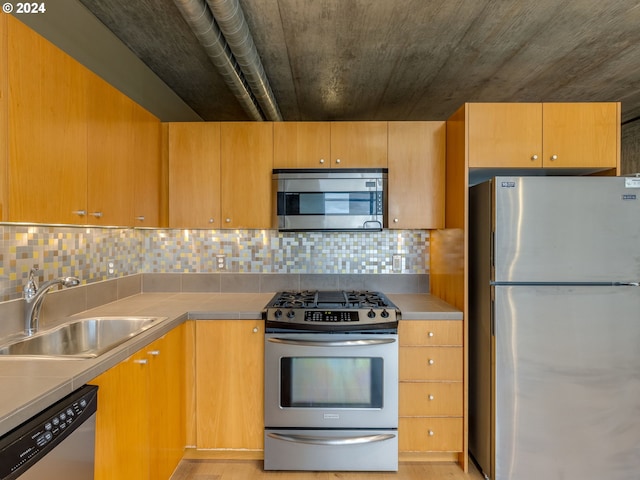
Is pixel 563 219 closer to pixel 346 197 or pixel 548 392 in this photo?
pixel 548 392

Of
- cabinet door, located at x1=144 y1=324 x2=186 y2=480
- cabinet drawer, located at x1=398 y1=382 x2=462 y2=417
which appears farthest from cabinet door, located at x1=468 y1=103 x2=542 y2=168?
cabinet door, located at x1=144 y1=324 x2=186 y2=480

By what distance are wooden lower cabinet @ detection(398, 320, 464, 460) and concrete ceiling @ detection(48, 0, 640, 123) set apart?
175 centimetres

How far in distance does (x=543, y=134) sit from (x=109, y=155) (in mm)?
2480

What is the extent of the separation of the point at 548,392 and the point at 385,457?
99 centimetres

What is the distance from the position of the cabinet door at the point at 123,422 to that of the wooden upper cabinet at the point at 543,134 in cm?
215

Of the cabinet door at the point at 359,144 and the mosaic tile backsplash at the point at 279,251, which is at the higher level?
the cabinet door at the point at 359,144

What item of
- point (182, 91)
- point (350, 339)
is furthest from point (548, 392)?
point (182, 91)

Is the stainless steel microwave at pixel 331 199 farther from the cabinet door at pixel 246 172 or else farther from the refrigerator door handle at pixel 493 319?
the refrigerator door handle at pixel 493 319

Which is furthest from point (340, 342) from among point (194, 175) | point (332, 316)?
point (194, 175)

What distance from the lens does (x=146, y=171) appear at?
227 centimetres

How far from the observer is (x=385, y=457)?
2.05 metres

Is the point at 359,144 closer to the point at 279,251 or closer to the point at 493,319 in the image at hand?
the point at 279,251

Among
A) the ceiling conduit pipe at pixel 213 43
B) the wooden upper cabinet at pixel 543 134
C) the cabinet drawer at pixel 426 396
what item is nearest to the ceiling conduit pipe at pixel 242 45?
the ceiling conduit pipe at pixel 213 43

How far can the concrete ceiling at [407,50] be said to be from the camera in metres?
1.90
